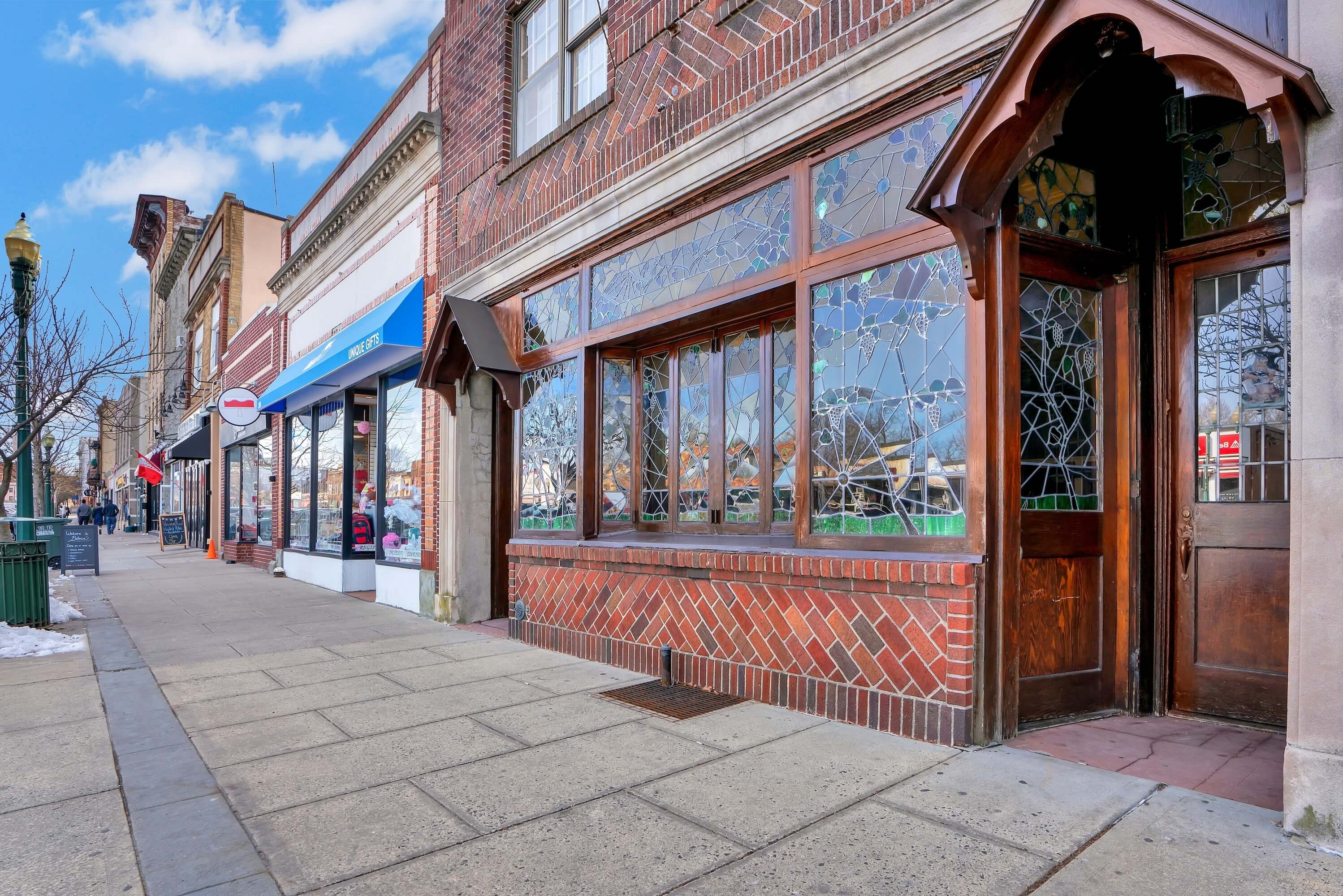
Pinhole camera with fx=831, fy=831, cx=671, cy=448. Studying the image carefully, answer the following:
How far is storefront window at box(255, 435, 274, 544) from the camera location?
1761 centimetres

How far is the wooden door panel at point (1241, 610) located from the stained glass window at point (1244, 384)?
32 cm

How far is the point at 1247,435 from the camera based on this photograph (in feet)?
14.4

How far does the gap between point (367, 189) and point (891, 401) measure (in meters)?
9.73

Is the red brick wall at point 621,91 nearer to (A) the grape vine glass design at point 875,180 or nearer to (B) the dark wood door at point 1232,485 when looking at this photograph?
(A) the grape vine glass design at point 875,180

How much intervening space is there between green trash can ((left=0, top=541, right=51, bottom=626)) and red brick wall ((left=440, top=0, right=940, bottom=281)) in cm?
514

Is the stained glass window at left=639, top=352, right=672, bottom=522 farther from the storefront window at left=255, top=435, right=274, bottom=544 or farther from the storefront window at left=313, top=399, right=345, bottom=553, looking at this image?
the storefront window at left=255, top=435, right=274, bottom=544

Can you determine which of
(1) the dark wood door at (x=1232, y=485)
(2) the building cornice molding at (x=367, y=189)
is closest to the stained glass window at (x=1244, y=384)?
(1) the dark wood door at (x=1232, y=485)

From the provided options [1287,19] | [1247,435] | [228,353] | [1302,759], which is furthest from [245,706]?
[228,353]

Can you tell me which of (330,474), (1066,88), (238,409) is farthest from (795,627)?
(238,409)

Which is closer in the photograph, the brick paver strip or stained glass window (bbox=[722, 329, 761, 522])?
the brick paver strip

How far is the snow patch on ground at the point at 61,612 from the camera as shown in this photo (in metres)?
8.98

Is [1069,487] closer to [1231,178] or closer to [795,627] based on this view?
[795,627]

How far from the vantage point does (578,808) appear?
3492 mm

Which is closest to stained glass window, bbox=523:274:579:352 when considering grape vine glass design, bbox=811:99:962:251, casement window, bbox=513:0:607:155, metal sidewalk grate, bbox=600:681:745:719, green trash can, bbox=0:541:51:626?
casement window, bbox=513:0:607:155
